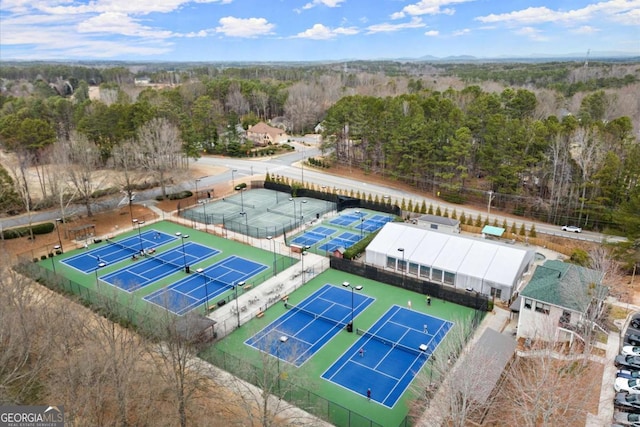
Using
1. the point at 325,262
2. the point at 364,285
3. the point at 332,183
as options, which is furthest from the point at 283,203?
the point at 364,285

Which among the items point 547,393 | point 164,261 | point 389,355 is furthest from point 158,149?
point 547,393

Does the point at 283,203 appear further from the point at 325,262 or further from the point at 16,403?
the point at 16,403

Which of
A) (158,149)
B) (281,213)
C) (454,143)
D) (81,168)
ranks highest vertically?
(158,149)

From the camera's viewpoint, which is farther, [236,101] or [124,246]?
[236,101]

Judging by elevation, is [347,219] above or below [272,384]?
below

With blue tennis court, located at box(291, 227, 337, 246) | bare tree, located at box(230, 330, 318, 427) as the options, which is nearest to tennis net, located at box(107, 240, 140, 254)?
blue tennis court, located at box(291, 227, 337, 246)

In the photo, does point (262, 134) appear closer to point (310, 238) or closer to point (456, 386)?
point (310, 238)
